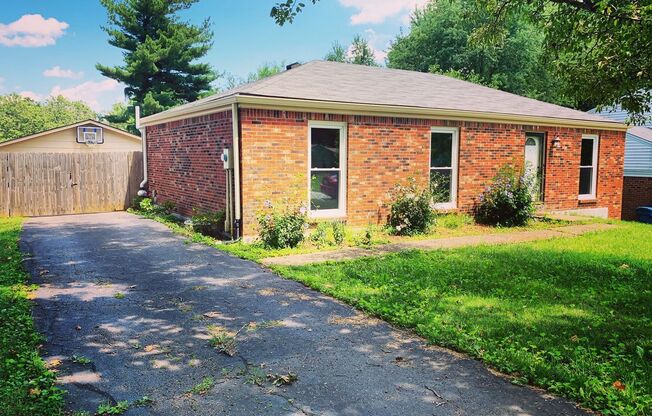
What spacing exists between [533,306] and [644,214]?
625 inches

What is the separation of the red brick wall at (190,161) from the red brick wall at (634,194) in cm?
1708

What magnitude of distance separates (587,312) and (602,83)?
159 inches

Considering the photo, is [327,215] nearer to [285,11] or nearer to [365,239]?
[365,239]

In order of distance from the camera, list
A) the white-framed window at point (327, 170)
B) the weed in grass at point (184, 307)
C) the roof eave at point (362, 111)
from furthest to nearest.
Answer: the white-framed window at point (327, 170) → the roof eave at point (362, 111) → the weed in grass at point (184, 307)

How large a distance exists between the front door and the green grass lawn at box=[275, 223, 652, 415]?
4.77m

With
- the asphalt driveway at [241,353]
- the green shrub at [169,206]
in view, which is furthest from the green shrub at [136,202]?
the asphalt driveway at [241,353]

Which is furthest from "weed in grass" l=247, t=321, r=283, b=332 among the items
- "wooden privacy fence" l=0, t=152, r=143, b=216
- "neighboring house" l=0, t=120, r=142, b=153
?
"neighboring house" l=0, t=120, r=142, b=153

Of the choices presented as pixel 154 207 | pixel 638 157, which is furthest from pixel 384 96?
pixel 638 157

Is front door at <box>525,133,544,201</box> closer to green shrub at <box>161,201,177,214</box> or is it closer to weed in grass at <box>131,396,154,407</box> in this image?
green shrub at <box>161,201,177,214</box>

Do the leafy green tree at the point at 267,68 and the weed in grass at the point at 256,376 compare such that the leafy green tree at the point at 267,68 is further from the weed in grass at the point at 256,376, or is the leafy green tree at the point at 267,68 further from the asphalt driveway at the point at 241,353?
the weed in grass at the point at 256,376

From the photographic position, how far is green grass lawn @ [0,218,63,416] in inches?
128

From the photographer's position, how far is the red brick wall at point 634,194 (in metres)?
19.5

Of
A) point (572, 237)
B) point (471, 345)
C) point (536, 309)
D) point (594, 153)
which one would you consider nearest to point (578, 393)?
point (471, 345)

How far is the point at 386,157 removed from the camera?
37.1 feet
